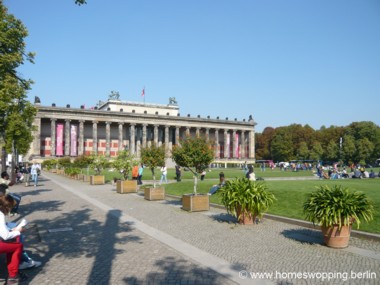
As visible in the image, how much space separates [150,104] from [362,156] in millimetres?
64865

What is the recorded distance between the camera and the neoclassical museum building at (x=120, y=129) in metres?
88.2

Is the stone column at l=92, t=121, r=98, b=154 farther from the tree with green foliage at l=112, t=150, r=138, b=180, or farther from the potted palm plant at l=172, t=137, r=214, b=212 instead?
the potted palm plant at l=172, t=137, r=214, b=212

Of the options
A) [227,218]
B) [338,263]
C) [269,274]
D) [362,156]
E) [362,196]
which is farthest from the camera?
[362,156]

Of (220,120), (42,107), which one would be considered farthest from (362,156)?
(42,107)

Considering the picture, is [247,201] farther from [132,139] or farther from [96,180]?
[132,139]

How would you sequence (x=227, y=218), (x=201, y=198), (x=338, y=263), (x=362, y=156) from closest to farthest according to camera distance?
(x=338, y=263) → (x=227, y=218) → (x=201, y=198) → (x=362, y=156)

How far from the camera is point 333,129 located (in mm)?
110125

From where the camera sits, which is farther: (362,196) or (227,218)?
(227,218)

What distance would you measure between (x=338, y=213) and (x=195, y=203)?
761cm

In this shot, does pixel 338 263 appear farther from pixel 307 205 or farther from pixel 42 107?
pixel 42 107

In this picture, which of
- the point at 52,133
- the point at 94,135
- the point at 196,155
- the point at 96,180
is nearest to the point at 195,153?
the point at 196,155

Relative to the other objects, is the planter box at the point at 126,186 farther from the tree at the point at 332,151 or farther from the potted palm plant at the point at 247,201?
the tree at the point at 332,151

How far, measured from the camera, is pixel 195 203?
50.7ft

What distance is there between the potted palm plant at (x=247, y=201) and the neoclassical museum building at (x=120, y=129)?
66.8m
